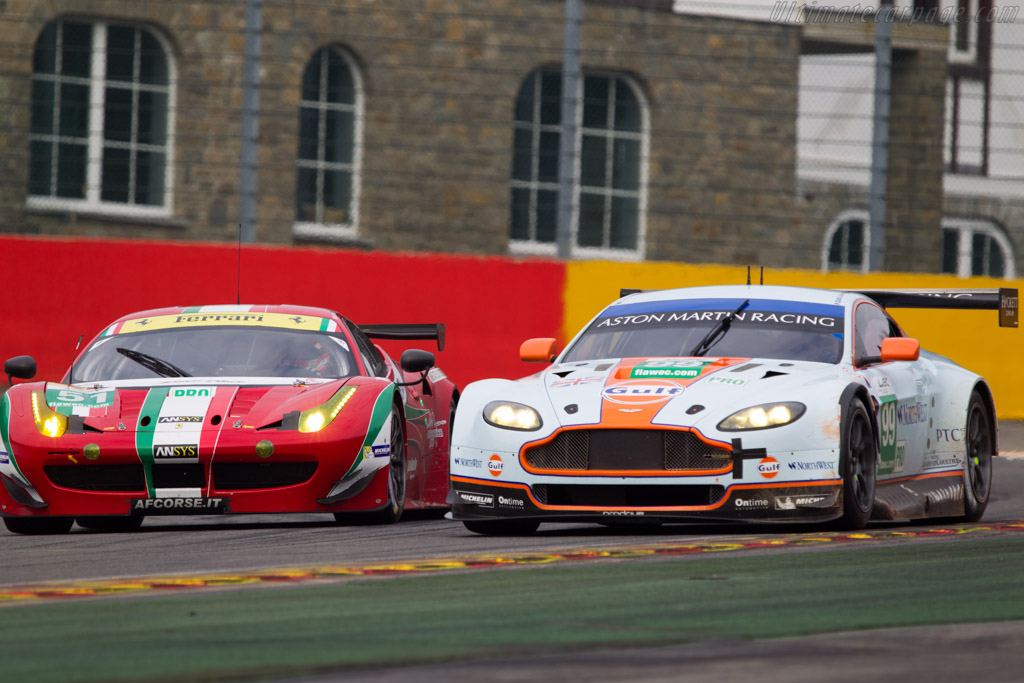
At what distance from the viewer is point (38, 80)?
2208cm

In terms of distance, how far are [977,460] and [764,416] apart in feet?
8.04

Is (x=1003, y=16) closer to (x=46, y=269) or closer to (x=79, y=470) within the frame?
(x=46, y=269)

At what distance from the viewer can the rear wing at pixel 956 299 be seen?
10883mm

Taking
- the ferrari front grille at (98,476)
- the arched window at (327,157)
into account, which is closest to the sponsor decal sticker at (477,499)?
the ferrari front grille at (98,476)

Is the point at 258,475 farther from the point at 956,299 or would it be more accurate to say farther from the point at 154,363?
the point at 956,299

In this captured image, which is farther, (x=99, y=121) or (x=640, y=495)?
(x=99, y=121)

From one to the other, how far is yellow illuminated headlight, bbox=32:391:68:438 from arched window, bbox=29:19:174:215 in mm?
11947

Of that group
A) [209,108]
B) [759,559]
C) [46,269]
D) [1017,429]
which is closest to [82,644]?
[759,559]

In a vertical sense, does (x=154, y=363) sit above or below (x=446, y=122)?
below

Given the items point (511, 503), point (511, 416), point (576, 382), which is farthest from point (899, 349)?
point (511, 503)

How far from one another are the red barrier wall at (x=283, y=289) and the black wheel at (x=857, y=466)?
21.1 ft

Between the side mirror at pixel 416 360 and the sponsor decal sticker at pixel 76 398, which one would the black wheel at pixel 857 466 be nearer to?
the side mirror at pixel 416 360

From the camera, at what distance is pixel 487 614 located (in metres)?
5.80

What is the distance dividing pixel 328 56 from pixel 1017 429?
1242 cm
